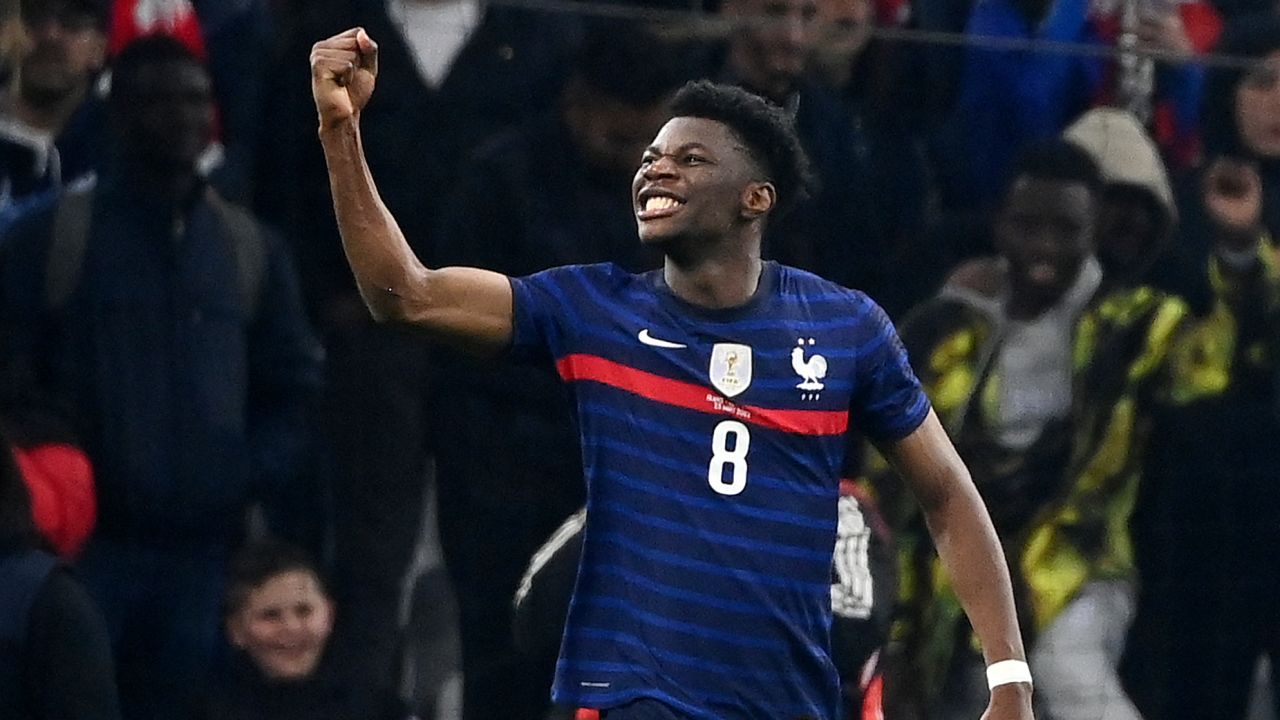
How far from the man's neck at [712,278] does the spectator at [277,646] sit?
186cm

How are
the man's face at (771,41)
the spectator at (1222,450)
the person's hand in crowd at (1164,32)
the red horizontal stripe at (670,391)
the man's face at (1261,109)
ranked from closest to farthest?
the red horizontal stripe at (670,391)
the man's face at (771,41)
the spectator at (1222,450)
the person's hand in crowd at (1164,32)
the man's face at (1261,109)

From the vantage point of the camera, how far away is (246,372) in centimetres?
667

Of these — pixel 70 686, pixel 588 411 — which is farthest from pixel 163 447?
pixel 588 411

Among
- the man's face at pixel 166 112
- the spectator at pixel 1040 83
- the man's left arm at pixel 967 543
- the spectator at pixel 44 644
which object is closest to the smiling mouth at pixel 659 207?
the man's left arm at pixel 967 543

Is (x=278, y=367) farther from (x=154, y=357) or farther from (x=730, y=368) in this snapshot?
(x=730, y=368)

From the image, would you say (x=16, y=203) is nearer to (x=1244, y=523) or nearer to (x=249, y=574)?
(x=249, y=574)

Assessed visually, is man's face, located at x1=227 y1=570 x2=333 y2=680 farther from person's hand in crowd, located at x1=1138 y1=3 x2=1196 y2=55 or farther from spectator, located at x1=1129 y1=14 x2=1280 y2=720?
person's hand in crowd, located at x1=1138 y1=3 x2=1196 y2=55

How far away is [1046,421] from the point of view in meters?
7.56

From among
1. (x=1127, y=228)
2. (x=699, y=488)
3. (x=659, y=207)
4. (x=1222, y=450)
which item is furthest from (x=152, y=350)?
(x=1222, y=450)

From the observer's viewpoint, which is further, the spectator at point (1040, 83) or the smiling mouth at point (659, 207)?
the spectator at point (1040, 83)

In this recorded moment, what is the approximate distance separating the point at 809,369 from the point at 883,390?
0.58 ft

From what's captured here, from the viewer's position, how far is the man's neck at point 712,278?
507cm

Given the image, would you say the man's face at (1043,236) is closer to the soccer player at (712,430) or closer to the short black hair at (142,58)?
the short black hair at (142,58)

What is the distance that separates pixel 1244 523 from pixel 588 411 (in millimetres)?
3465
